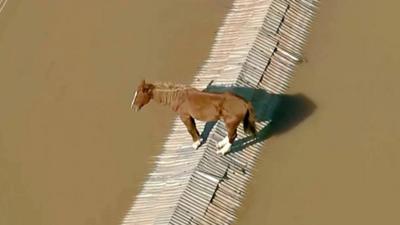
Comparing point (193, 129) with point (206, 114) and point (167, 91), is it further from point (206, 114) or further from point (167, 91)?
point (167, 91)

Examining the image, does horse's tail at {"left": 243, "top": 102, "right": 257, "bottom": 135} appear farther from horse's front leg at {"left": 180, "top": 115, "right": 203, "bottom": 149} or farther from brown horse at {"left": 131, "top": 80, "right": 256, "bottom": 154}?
horse's front leg at {"left": 180, "top": 115, "right": 203, "bottom": 149}

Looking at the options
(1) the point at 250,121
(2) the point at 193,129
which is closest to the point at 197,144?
(2) the point at 193,129

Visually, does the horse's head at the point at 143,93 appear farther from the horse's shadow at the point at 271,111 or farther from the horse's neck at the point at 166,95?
the horse's shadow at the point at 271,111

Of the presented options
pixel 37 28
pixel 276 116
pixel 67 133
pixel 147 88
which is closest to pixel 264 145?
pixel 276 116

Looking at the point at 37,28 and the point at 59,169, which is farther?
the point at 37,28

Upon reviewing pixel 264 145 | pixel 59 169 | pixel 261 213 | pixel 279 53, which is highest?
pixel 279 53

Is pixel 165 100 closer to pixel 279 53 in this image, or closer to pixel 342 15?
pixel 279 53

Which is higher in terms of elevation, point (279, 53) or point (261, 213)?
point (279, 53)
